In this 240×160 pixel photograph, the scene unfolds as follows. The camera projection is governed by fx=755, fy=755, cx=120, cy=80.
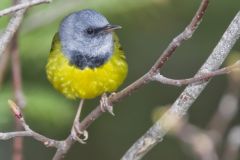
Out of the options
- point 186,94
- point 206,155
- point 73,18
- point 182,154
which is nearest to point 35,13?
point 73,18

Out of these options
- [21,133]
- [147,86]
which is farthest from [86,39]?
[147,86]

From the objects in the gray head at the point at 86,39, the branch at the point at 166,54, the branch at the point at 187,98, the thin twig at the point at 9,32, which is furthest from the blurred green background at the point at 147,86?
the branch at the point at 166,54

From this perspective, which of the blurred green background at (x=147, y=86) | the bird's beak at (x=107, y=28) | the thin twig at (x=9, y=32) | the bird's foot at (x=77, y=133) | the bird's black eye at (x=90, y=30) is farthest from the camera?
the blurred green background at (x=147, y=86)

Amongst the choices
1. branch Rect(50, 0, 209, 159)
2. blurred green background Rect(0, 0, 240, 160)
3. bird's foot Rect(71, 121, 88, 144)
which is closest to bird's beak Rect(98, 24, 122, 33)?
bird's foot Rect(71, 121, 88, 144)

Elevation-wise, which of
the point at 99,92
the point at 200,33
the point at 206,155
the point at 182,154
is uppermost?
the point at 206,155

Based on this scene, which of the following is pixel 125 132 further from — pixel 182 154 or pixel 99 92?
pixel 99 92

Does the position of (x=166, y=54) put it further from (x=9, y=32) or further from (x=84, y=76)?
(x=84, y=76)

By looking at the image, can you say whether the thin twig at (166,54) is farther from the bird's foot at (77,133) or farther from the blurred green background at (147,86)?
the blurred green background at (147,86)
